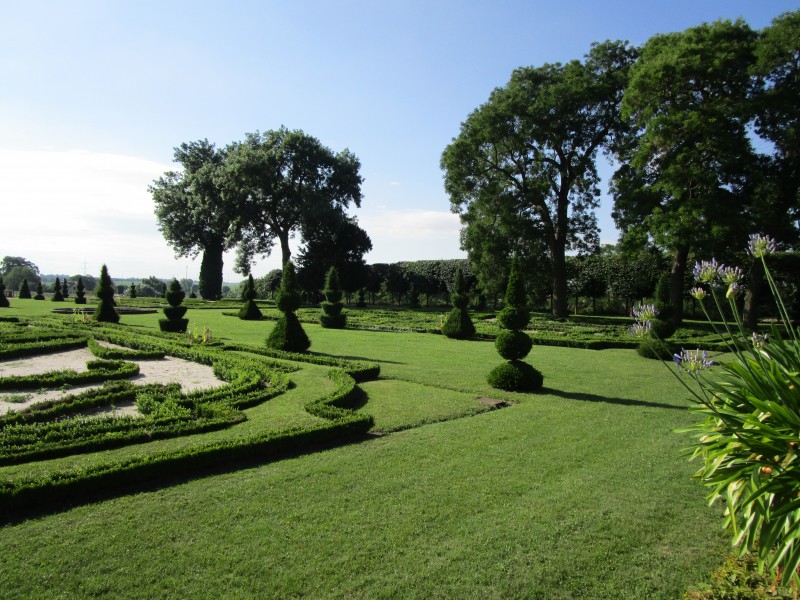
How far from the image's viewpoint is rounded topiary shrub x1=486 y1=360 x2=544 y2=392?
413 inches

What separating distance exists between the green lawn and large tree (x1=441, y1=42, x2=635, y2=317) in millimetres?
22337

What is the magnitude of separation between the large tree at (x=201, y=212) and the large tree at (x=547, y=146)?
19.3m

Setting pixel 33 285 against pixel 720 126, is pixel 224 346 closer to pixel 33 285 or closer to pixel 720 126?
pixel 720 126

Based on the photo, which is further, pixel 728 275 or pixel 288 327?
pixel 288 327

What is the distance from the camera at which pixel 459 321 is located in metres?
20.4

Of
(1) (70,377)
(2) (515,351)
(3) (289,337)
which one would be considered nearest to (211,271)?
(3) (289,337)

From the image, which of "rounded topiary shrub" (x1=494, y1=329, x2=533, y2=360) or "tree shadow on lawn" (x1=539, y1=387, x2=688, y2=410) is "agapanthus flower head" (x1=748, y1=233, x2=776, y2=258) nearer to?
"tree shadow on lawn" (x1=539, y1=387, x2=688, y2=410)

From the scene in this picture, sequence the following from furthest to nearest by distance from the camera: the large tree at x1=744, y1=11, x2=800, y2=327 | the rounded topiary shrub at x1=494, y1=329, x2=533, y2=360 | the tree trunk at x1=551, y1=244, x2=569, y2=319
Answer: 1. the tree trunk at x1=551, y1=244, x2=569, y2=319
2. the large tree at x1=744, y1=11, x2=800, y2=327
3. the rounded topiary shrub at x1=494, y1=329, x2=533, y2=360

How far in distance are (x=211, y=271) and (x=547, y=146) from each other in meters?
34.1

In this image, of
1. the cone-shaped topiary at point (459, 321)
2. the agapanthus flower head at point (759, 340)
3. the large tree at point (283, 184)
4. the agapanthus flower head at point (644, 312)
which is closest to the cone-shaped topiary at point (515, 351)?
the agapanthus flower head at point (644, 312)

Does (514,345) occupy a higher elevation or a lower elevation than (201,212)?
lower

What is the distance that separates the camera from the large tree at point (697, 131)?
20047 mm

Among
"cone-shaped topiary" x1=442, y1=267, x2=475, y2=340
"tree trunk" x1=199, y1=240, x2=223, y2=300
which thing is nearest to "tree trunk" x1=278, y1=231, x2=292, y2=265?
"tree trunk" x1=199, y1=240, x2=223, y2=300

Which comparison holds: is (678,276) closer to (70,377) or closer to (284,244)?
(70,377)
